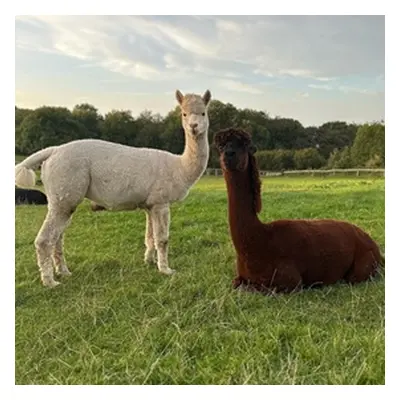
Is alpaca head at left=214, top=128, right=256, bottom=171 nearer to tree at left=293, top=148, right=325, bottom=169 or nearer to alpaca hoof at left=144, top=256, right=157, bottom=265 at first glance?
tree at left=293, top=148, right=325, bottom=169

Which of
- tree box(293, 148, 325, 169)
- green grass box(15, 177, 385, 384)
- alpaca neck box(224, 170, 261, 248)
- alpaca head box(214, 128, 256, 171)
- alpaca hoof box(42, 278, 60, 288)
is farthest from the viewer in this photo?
tree box(293, 148, 325, 169)

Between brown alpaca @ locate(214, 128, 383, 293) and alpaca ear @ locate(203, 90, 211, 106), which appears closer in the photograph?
brown alpaca @ locate(214, 128, 383, 293)

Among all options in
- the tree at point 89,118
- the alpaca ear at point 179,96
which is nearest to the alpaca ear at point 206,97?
the alpaca ear at point 179,96

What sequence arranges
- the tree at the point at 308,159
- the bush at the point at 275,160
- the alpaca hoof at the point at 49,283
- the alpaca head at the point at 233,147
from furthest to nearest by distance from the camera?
the tree at the point at 308,159
the bush at the point at 275,160
the alpaca hoof at the point at 49,283
the alpaca head at the point at 233,147

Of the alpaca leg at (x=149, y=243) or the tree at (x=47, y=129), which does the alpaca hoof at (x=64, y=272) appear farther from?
the tree at (x=47, y=129)

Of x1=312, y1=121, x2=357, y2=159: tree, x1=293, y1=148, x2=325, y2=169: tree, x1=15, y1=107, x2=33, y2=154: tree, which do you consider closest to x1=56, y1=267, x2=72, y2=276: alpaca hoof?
x1=15, y1=107, x2=33, y2=154: tree

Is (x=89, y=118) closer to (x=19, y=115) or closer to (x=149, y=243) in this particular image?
(x=19, y=115)

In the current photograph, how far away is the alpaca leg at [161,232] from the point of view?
9.25 feet

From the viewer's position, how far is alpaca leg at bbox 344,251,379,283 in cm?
268

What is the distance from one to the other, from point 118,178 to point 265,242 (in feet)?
3.01

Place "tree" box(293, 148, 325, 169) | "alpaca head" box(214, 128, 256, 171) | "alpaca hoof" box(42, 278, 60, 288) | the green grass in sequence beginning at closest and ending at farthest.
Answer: the green grass → "alpaca head" box(214, 128, 256, 171) → "alpaca hoof" box(42, 278, 60, 288) → "tree" box(293, 148, 325, 169)

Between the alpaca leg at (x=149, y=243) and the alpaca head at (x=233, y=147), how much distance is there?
0.78 meters

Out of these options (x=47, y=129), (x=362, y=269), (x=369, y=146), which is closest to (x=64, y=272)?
(x=47, y=129)
